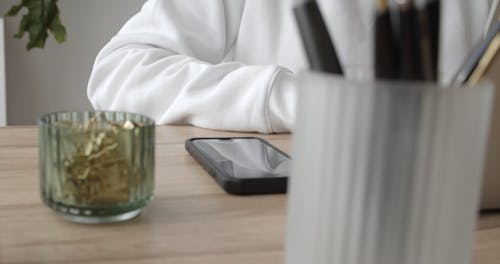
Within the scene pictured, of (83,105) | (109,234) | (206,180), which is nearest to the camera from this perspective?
(109,234)

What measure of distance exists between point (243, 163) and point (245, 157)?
0.07 feet

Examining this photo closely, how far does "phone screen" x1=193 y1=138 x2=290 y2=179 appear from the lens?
0.45 metres

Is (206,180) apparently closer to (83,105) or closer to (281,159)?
(281,159)

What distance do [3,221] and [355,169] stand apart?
22cm

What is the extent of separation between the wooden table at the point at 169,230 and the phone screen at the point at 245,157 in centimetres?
2

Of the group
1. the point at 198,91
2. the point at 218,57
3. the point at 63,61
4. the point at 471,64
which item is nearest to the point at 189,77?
the point at 198,91

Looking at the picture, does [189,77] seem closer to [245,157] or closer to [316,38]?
[245,157]

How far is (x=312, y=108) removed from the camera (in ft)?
0.78

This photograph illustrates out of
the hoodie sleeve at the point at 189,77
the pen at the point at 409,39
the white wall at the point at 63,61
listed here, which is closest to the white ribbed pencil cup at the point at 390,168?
the pen at the point at 409,39

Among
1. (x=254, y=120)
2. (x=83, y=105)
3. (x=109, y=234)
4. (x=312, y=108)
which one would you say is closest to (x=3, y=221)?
(x=109, y=234)

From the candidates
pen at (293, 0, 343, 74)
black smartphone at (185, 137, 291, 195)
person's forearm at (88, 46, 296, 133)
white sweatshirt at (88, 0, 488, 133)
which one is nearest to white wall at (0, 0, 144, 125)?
white sweatshirt at (88, 0, 488, 133)

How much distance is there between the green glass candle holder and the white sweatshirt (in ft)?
0.54

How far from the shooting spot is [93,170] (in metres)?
0.34

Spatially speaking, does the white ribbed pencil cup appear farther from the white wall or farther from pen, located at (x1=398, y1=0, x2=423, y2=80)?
the white wall
